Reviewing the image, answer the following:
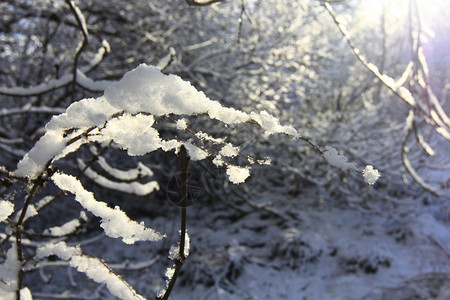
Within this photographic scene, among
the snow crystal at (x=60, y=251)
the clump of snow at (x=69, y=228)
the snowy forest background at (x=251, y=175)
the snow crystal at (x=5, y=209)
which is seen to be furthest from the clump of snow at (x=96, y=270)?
the snowy forest background at (x=251, y=175)

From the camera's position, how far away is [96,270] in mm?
642

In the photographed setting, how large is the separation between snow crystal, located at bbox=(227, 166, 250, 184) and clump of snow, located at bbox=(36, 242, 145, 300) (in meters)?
0.25

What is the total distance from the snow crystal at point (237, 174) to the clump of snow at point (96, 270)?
254 mm

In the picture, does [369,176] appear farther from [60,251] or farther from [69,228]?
[69,228]

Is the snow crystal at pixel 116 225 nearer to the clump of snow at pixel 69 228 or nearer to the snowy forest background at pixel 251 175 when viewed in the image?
the clump of snow at pixel 69 228

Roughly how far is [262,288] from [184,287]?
839 millimetres

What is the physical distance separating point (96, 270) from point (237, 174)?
1.03 feet

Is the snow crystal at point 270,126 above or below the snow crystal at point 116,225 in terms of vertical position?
above

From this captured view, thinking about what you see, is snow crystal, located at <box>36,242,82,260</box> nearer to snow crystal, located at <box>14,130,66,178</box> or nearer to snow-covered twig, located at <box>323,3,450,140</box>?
snow crystal, located at <box>14,130,66,178</box>

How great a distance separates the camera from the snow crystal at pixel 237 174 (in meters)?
0.54

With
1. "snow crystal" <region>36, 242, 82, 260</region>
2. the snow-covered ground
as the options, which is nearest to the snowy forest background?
the snow-covered ground

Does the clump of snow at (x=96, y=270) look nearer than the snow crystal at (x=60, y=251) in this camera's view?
Yes

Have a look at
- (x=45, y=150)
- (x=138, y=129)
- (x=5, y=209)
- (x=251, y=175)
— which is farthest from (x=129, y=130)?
(x=251, y=175)

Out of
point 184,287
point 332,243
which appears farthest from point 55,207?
point 332,243
